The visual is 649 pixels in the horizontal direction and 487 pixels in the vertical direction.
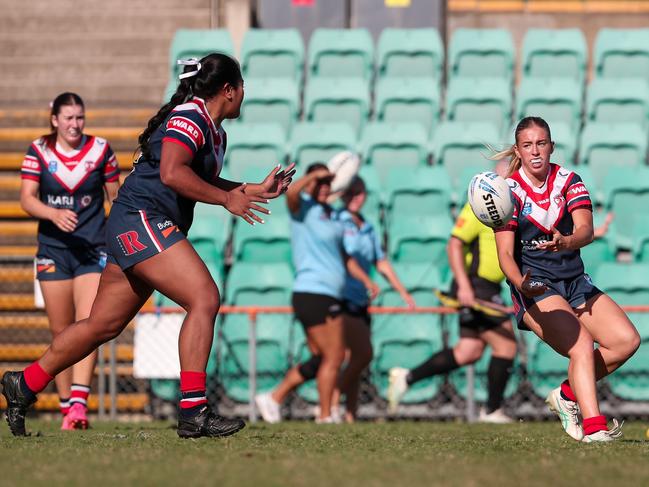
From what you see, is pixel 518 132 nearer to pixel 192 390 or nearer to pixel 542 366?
pixel 192 390

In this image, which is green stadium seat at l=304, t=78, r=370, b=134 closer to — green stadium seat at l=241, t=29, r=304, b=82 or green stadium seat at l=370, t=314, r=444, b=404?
green stadium seat at l=241, t=29, r=304, b=82

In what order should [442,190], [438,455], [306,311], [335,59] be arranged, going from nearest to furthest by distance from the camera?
1. [438,455]
2. [306,311]
3. [442,190]
4. [335,59]

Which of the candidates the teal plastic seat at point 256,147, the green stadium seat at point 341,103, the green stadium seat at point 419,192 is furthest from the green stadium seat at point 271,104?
the green stadium seat at point 419,192

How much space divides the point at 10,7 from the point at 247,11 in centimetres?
307

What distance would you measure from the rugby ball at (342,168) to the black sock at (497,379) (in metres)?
1.92

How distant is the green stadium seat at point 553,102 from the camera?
13.3 m

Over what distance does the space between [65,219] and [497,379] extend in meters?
3.92

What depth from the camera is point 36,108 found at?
14.5 meters

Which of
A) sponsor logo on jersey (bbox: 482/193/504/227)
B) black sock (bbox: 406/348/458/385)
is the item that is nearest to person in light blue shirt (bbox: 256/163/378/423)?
black sock (bbox: 406/348/458/385)

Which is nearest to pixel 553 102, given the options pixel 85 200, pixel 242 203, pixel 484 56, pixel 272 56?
pixel 484 56

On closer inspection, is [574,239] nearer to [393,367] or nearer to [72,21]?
[393,367]

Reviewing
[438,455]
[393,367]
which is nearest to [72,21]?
[393,367]

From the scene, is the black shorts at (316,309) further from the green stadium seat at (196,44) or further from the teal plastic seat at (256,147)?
the green stadium seat at (196,44)

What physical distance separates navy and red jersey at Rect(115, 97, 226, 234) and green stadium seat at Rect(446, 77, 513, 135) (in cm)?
771
